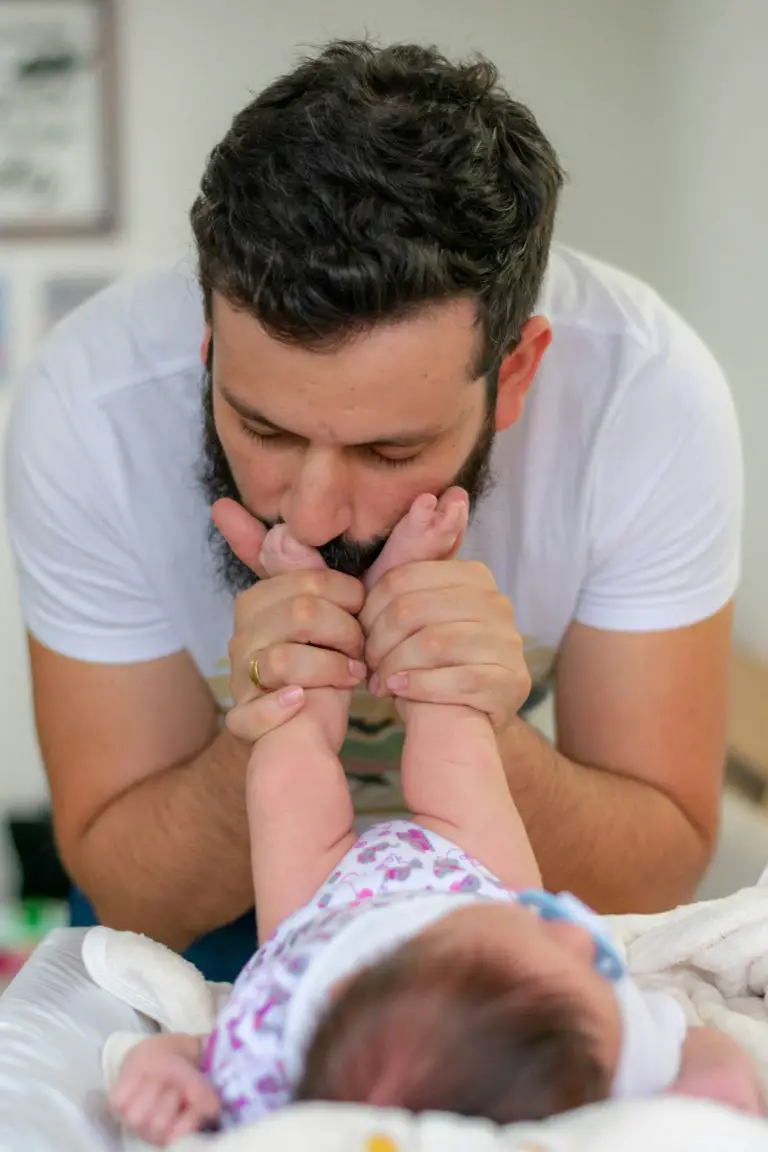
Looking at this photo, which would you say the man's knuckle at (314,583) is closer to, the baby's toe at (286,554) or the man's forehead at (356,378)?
the baby's toe at (286,554)

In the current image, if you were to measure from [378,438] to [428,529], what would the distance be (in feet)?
0.35

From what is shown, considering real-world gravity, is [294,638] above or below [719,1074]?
above

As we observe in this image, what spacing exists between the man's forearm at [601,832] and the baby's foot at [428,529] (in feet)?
0.66

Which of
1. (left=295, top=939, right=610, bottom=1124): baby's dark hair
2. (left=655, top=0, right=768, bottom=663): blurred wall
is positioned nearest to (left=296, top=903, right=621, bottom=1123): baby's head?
(left=295, top=939, right=610, bottom=1124): baby's dark hair

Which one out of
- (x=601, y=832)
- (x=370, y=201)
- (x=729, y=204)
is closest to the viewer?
(x=370, y=201)

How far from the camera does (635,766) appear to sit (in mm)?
1193

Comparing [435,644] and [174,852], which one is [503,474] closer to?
[435,644]

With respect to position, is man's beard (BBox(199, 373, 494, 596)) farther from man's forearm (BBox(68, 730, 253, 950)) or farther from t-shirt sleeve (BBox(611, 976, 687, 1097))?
t-shirt sleeve (BBox(611, 976, 687, 1097))

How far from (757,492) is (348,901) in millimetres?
1360

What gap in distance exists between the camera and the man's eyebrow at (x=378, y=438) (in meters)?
0.89

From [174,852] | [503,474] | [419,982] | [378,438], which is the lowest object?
[174,852]

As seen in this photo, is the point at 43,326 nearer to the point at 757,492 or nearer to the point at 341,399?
the point at 757,492

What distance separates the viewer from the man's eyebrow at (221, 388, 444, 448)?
2.93ft

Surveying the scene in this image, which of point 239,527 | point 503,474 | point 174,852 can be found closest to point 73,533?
point 239,527
